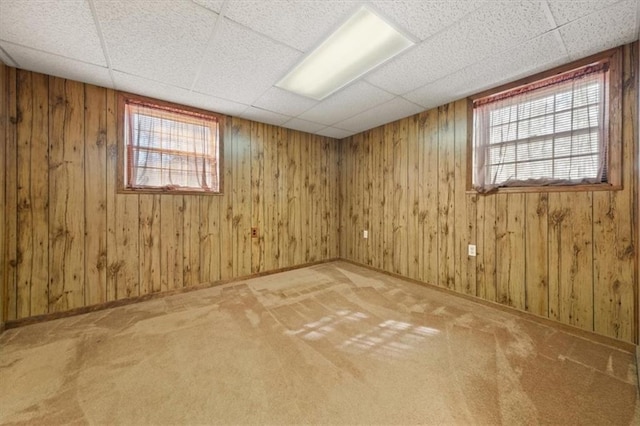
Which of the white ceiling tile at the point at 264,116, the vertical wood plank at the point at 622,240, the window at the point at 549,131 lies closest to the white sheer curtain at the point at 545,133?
the window at the point at 549,131

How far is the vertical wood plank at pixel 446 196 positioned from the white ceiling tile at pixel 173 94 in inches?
93.6

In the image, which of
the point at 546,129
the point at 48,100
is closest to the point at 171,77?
the point at 48,100

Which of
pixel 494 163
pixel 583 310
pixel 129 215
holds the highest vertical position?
pixel 494 163

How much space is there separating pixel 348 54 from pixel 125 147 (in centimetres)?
242

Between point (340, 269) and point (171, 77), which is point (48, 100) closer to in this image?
point (171, 77)

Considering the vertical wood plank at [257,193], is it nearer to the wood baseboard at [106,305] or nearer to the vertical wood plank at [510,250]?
the wood baseboard at [106,305]

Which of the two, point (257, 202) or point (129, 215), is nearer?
point (129, 215)

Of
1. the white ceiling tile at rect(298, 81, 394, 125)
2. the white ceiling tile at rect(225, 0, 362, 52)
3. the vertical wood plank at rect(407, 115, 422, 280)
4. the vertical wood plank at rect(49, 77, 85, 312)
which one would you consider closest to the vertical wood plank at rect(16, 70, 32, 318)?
the vertical wood plank at rect(49, 77, 85, 312)

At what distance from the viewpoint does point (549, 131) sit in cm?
212

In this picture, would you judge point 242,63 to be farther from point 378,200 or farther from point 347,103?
point 378,200

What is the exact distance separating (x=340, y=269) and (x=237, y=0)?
331 cm

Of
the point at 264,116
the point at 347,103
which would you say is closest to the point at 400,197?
the point at 347,103

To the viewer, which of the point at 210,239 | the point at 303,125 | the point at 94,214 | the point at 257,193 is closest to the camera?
the point at 94,214

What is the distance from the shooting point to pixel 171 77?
2.22 m
